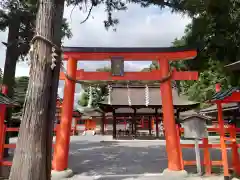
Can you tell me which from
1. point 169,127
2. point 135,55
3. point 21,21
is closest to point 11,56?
point 21,21

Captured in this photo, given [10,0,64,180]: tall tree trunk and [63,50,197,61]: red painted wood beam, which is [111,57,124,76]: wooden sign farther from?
[10,0,64,180]: tall tree trunk

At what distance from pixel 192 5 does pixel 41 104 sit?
245 inches

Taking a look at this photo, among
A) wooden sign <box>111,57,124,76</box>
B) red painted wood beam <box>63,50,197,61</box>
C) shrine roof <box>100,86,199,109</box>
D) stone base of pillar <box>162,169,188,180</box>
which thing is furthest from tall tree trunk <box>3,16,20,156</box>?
shrine roof <box>100,86,199,109</box>

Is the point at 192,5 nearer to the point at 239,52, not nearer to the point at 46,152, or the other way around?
the point at 239,52

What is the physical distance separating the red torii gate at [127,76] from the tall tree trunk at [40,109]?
2.75 metres

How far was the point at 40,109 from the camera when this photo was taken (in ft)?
12.8

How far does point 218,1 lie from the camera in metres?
8.56

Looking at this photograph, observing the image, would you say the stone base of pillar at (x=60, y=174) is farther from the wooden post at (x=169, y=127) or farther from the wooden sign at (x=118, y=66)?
the wooden sign at (x=118, y=66)

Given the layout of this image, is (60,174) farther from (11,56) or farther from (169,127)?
(11,56)

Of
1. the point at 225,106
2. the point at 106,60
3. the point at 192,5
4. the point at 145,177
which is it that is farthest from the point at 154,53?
the point at 225,106

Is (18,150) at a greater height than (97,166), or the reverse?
(18,150)

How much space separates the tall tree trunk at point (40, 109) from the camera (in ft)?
12.3

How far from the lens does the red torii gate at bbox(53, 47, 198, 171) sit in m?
6.64

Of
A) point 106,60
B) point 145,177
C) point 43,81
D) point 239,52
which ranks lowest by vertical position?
point 145,177
